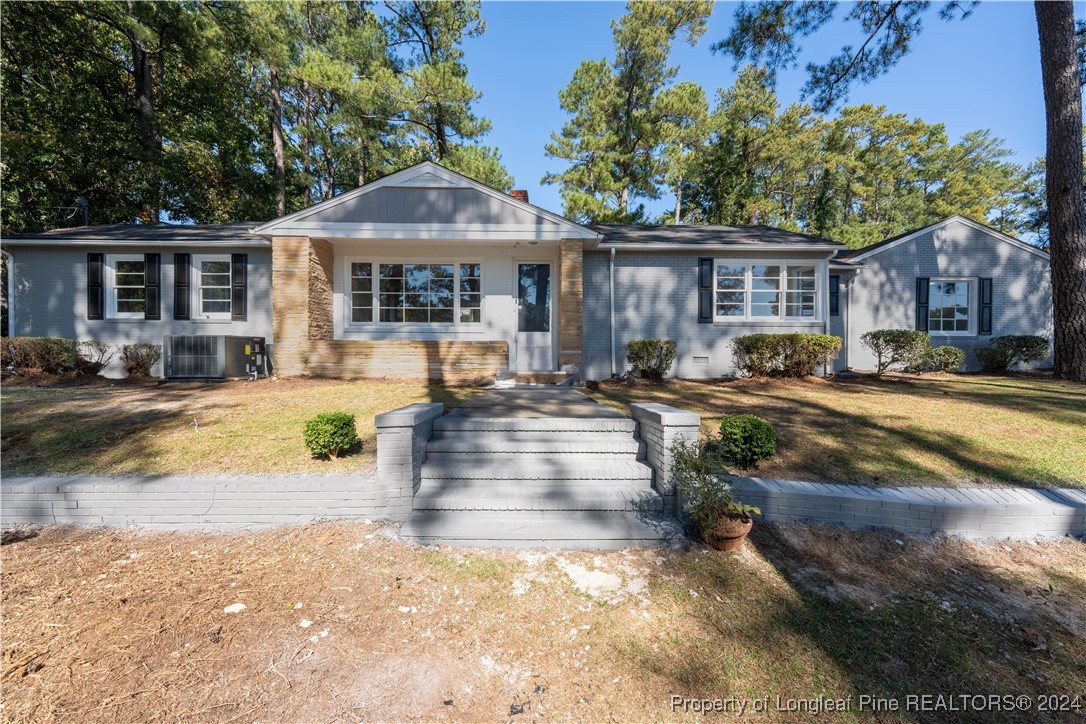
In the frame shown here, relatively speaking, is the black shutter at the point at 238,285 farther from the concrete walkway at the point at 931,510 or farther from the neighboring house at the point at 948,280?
the neighboring house at the point at 948,280

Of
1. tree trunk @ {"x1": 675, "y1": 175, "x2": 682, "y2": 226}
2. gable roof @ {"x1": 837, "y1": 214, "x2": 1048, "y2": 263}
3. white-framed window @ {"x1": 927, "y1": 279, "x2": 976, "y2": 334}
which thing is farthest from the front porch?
tree trunk @ {"x1": 675, "y1": 175, "x2": 682, "y2": 226}

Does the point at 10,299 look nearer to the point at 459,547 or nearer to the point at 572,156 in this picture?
the point at 459,547

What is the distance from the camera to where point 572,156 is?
66.0 ft

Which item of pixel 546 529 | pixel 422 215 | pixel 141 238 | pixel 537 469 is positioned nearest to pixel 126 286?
pixel 141 238

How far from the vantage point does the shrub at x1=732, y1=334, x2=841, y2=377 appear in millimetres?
8305

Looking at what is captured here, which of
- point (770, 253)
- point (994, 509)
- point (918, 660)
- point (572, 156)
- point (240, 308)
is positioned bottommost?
point (918, 660)

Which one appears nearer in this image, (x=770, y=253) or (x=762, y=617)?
(x=762, y=617)

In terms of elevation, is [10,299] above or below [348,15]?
below

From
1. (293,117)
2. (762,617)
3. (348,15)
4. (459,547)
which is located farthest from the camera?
(293,117)

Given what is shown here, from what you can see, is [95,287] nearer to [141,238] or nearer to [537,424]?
[141,238]

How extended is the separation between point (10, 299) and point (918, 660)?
16081 mm

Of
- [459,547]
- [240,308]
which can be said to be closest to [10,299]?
[240,308]

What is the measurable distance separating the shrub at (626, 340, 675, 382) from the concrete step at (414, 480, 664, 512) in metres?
5.35

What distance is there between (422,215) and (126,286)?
296 inches
